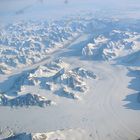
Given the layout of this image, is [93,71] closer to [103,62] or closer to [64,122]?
[103,62]

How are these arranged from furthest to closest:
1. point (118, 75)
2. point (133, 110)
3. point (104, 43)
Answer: point (104, 43) → point (118, 75) → point (133, 110)

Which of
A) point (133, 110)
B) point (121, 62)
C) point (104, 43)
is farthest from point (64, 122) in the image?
point (104, 43)

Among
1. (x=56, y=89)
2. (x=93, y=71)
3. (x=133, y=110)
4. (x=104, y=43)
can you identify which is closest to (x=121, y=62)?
(x=93, y=71)

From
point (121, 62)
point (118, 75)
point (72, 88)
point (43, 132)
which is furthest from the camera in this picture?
point (121, 62)

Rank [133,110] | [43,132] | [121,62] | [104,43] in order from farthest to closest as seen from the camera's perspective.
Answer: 1. [104,43]
2. [121,62]
3. [133,110]
4. [43,132]

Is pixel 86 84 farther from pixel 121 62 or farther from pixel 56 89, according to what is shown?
pixel 121 62

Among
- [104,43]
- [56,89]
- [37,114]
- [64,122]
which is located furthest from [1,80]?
[104,43]

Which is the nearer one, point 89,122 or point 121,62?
point 89,122

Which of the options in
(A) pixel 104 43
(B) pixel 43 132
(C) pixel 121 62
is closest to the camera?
(B) pixel 43 132

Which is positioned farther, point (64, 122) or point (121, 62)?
point (121, 62)
